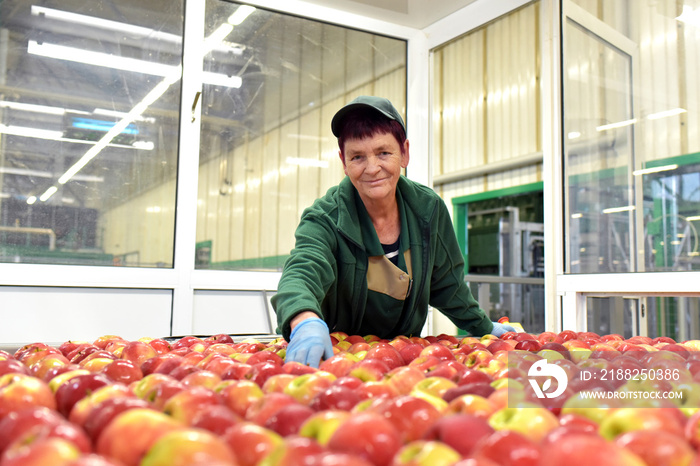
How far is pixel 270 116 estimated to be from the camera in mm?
3881

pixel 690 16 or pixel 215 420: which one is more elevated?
pixel 690 16

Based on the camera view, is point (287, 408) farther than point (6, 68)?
No

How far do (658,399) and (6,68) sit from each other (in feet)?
11.1

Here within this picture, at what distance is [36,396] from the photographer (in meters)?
0.84

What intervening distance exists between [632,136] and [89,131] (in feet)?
9.84

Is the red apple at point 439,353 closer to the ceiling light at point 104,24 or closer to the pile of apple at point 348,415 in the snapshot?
the pile of apple at point 348,415

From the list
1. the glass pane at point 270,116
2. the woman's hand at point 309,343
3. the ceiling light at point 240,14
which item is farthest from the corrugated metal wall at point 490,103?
the woman's hand at point 309,343

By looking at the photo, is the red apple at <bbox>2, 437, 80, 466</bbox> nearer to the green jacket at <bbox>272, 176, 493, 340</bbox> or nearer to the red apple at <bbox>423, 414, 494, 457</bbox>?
the red apple at <bbox>423, 414, 494, 457</bbox>

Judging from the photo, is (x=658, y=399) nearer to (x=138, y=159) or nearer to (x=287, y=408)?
(x=287, y=408)

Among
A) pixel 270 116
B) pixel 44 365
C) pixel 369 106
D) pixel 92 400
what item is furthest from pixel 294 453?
pixel 270 116

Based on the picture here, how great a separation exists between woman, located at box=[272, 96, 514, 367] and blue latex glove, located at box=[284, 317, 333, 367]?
0.75 ft

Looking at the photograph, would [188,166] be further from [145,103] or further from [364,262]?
[364,262]

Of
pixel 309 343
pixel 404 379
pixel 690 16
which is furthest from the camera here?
pixel 690 16

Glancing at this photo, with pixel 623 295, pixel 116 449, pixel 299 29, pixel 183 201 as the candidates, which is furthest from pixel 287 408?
pixel 299 29
